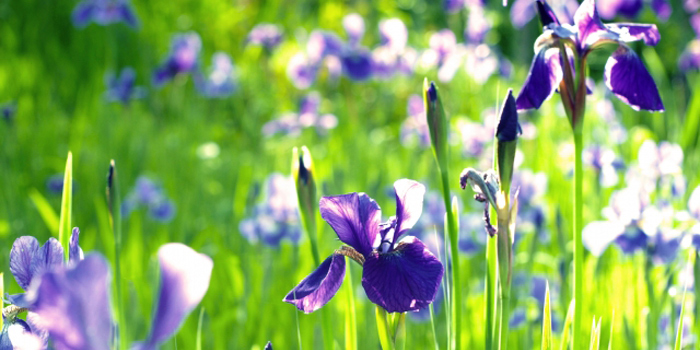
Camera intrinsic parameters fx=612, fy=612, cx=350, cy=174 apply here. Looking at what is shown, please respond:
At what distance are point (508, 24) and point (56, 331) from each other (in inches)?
388

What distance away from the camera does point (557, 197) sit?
3010 mm

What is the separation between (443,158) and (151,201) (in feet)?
7.55

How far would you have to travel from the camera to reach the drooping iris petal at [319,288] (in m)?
0.74

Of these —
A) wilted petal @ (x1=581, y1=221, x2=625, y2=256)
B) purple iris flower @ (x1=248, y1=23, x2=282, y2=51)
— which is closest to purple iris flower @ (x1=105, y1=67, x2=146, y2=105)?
purple iris flower @ (x1=248, y1=23, x2=282, y2=51)

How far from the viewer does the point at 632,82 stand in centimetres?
93

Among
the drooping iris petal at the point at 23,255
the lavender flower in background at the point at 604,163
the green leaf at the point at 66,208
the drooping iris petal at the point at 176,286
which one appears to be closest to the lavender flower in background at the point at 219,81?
the lavender flower in background at the point at 604,163

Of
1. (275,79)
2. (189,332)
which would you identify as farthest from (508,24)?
(189,332)

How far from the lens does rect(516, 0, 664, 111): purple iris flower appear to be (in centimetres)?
89

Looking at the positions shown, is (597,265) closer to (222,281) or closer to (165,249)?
(222,281)

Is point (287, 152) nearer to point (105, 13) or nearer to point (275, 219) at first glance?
point (105, 13)

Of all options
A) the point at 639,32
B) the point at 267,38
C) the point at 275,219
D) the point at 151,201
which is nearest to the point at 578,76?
the point at 639,32

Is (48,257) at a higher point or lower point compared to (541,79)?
lower

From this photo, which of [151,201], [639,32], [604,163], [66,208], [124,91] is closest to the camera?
[66,208]

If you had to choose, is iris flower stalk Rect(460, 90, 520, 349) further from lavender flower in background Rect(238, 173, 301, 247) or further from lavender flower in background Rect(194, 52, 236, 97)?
lavender flower in background Rect(194, 52, 236, 97)
